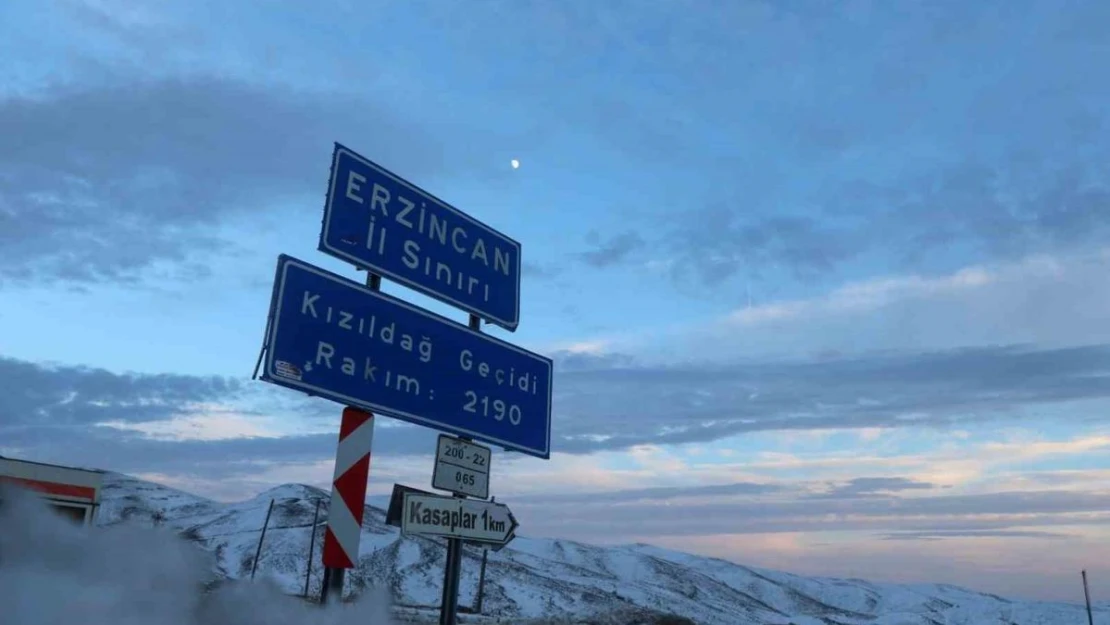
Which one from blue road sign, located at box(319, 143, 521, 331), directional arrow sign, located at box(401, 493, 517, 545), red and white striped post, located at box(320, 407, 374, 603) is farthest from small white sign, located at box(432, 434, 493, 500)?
blue road sign, located at box(319, 143, 521, 331)

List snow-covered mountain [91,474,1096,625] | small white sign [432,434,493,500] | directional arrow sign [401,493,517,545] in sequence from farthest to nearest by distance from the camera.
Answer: snow-covered mountain [91,474,1096,625] → small white sign [432,434,493,500] → directional arrow sign [401,493,517,545]

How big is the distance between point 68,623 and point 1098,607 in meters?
134

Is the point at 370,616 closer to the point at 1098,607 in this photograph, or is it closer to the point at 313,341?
the point at 313,341

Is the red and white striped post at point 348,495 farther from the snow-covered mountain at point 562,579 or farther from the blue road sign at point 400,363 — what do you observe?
the snow-covered mountain at point 562,579

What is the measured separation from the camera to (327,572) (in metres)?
6.05

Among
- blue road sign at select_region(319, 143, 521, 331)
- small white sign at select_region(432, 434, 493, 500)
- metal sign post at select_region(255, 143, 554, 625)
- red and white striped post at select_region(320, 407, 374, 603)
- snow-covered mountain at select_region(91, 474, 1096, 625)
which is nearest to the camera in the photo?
red and white striped post at select_region(320, 407, 374, 603)

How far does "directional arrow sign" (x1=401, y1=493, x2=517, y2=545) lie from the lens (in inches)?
263

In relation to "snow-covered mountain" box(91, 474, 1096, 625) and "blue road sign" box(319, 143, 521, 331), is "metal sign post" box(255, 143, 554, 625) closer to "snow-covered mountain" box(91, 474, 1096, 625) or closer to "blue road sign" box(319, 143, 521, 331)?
"blue road sign" box(319, 143, 521, 331)

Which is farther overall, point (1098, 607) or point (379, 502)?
point (379, 502)

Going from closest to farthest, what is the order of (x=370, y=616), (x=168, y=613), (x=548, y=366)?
1. (x=168, y=613)
2. (x=370, y=616)
3. (x=548, y=366)

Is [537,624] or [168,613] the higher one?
[168,613]

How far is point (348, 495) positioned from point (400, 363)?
1272 millimetres

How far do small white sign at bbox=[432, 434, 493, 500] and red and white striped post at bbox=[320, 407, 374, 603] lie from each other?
0.83 metres

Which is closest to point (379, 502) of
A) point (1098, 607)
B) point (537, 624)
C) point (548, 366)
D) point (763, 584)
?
point (763, 584)
